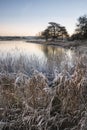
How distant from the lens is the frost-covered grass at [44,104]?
3699mm

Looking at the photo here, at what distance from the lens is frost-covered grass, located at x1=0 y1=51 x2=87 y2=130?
3699 mm

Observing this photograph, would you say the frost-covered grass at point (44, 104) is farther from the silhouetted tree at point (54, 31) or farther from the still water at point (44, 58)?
the silhouetted tree at point (54, 31)

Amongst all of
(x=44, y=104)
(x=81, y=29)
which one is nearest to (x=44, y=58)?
(x=44, y=104)

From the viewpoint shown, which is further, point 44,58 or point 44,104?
point 44,58

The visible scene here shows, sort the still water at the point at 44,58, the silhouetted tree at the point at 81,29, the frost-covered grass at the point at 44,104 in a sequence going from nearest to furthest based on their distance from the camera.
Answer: the frost-covered grass at the point at 44,104 < the still water at the point at 44,58 < the silhouetted tree at the point at 81,29

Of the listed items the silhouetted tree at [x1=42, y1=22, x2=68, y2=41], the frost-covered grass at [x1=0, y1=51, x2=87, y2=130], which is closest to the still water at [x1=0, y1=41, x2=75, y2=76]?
the frost-covered grass at [x1=0, y1=51, x2=87, y2=130]

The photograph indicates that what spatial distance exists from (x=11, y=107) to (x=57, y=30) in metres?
60.8

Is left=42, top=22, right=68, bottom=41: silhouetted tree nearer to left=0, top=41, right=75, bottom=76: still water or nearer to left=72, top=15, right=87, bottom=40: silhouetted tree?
left=72, top=15, right=87, bottom=40: silhouetted tree

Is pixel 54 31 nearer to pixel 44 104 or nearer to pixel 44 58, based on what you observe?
pixel 44 58

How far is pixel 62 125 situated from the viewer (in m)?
3.76

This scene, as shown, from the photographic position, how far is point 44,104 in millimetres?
3992

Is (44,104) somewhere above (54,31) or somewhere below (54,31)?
below

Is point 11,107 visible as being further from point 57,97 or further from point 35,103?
point 57,97

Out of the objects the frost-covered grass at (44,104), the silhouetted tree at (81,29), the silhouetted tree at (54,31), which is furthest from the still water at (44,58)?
the silhouetted tree at (54,31)
